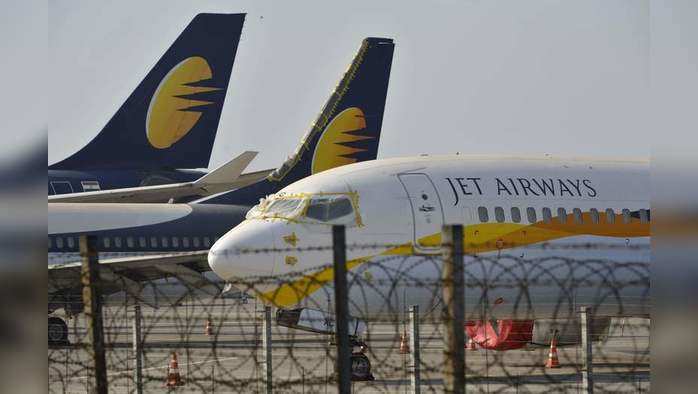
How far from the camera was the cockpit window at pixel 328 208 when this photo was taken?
19.3 metres

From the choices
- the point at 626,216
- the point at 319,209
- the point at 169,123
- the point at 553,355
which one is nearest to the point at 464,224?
the point at 319,209

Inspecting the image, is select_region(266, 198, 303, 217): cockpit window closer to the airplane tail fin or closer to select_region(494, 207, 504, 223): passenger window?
select_region(494, 207, 504, 223): passenger window

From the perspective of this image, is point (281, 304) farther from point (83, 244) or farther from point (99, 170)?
point (99, 170)

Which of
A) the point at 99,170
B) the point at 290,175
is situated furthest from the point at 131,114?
the point at 290,175

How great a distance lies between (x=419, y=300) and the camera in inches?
766

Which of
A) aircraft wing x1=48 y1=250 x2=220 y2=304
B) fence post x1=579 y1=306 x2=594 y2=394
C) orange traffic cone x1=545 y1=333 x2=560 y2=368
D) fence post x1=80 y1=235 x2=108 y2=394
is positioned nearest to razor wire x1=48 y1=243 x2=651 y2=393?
orange traffic cone x1=545 y1=333 x2=560 y2=368

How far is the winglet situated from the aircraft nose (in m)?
18.4

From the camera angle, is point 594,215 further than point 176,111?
No

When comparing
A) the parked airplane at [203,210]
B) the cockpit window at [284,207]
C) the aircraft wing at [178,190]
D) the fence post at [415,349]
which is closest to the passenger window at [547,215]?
the cockpit window at [284,207]

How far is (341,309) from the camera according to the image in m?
9.07

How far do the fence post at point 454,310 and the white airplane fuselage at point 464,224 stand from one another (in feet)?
28.7

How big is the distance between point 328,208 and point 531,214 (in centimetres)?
340

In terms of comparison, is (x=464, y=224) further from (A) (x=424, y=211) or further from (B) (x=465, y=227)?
(A) (x=424, y=211)

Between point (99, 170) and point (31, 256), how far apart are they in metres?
33.0
